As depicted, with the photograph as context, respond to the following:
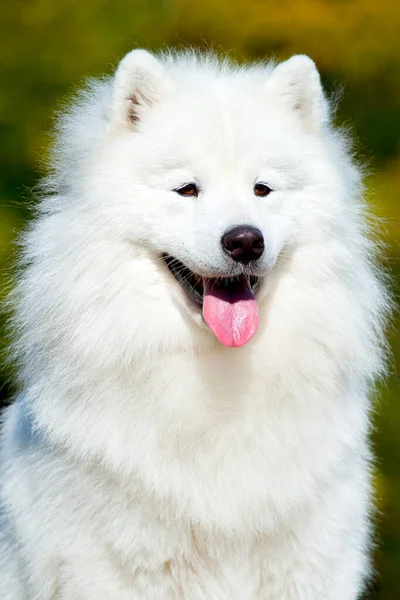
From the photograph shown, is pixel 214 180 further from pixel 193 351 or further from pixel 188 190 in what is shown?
pixel 193 351

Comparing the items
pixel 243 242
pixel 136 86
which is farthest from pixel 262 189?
pixel 136 86

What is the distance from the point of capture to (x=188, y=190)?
12.9 feet

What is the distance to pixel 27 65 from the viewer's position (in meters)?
9.14

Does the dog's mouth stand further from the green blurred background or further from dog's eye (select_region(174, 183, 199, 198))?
the green blurred background

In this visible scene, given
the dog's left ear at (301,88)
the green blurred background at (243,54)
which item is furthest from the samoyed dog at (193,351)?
the green blurred background at (243,54)

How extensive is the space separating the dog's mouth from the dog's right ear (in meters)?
0.65

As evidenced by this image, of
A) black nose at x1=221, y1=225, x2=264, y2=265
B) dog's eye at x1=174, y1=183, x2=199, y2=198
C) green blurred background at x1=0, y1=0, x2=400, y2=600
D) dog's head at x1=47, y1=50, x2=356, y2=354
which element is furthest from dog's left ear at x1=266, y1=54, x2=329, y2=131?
green blurred background at x1=0, y1=0, x2=400, y2=600

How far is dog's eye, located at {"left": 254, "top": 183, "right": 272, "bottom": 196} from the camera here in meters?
4.00

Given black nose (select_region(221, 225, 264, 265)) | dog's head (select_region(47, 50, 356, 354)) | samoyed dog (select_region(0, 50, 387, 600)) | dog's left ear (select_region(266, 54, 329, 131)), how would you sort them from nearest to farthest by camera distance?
black nose (select_region(221, 225, 264, 265)), dog's head (select_region(47, 50, 356, 354)), samoyed dog (select_region(0, 50, 387, 600)), dog's left ear (select_region(266, 54, 329, 131))

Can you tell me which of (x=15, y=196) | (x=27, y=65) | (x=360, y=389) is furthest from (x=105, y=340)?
(x=27, y=65)

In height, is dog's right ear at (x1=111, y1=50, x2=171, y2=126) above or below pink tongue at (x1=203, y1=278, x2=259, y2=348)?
above

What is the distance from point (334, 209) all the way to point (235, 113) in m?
0.61

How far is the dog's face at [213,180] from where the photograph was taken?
384cm

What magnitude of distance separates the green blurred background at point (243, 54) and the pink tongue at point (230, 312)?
16.2ft
